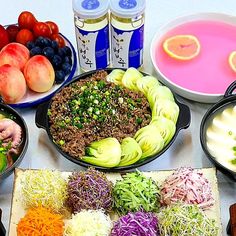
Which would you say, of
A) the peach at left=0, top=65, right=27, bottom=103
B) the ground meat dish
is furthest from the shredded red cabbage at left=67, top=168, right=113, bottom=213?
the peach at left=0, top=65, right=27, bottom=103

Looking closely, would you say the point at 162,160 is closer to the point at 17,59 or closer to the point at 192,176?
the point at 192,176

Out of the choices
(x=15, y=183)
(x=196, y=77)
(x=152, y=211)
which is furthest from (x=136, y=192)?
(x=196, y=77)

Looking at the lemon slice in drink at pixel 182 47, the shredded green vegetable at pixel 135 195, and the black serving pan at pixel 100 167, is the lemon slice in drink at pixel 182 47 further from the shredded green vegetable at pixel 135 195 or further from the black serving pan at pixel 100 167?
the shredded green vegetable at pixel 135 195

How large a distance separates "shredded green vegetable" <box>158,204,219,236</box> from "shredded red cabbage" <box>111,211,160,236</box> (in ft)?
0.07

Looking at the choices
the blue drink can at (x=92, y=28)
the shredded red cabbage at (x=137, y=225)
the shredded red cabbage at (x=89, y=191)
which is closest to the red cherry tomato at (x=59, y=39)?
the blue drink can at (x=92, y=28)

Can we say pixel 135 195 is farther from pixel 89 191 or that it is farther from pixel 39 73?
pixel 39 73

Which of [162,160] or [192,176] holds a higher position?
[192,176]

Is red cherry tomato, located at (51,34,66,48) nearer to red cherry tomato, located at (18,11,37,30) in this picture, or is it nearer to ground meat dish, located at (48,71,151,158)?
red cherry tomato, located at (18,11,37,30)

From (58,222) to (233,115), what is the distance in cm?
59

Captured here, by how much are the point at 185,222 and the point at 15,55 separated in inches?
29.6

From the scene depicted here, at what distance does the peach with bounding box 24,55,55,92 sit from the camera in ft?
5.18

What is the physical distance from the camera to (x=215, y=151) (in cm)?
144

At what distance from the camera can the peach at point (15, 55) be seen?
1.62 metres

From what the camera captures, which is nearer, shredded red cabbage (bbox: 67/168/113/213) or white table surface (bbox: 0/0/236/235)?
shredded red cabbage (bbox: 67/168/113/213)
